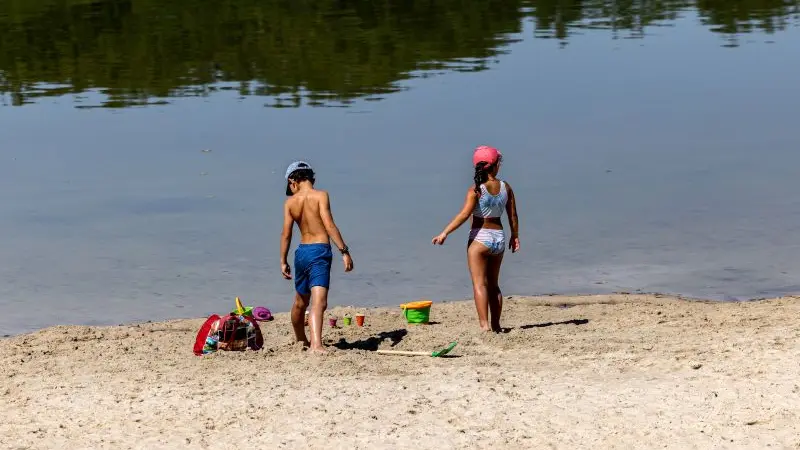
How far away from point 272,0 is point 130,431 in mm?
26674

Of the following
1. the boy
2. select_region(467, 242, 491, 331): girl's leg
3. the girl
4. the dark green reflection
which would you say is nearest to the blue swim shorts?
the boy

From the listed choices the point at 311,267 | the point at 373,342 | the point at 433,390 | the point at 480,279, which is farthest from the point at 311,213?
the point at 433,390

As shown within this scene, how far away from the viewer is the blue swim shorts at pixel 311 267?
1032 centimetres

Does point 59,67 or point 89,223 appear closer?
point 89,223

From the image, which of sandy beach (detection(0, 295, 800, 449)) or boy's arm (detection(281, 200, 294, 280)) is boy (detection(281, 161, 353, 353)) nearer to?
boy's arm (detection(281, 200, 294, 280))

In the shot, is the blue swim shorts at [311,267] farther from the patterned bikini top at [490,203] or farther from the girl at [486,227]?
the patterned bikini top at [490,203]

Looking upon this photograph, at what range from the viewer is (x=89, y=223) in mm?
14922

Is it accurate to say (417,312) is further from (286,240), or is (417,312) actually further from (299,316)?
(286,240)

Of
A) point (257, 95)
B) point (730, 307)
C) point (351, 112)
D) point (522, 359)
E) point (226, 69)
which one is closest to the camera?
point (522, 359)

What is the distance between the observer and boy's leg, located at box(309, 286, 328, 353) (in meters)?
10.2

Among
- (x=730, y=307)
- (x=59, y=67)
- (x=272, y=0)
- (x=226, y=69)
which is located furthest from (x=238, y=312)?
(x=272, y=0)

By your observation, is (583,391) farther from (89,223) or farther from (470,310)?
(89,223)

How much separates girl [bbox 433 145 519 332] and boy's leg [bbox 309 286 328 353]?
1.02 m

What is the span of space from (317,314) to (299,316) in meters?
0.35
